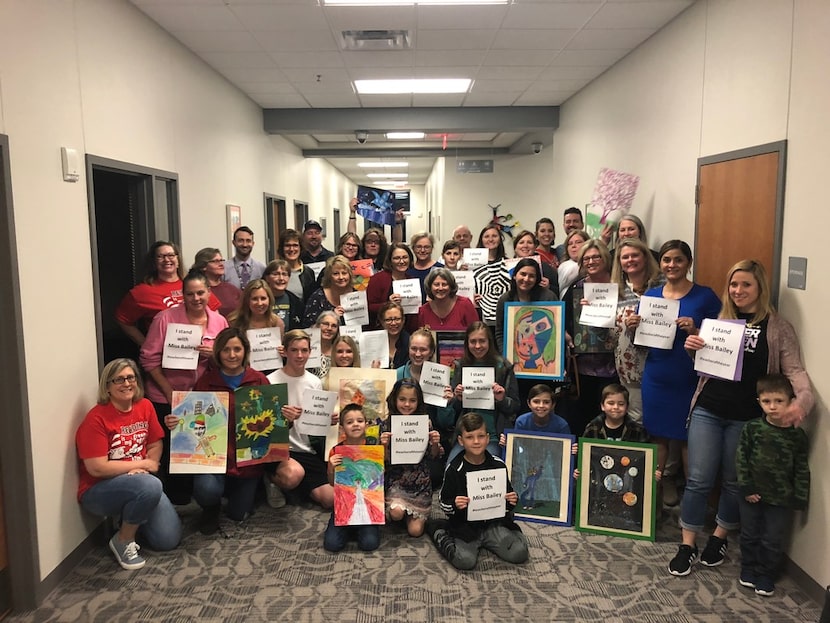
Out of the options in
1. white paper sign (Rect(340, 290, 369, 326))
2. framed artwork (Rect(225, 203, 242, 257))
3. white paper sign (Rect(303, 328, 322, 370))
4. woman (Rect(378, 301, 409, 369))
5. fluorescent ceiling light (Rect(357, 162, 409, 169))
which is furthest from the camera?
fluorescent ceiling light (Rect(357, 162, 409, 169))

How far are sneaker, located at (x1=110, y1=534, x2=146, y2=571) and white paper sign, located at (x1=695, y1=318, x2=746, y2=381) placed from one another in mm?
3026

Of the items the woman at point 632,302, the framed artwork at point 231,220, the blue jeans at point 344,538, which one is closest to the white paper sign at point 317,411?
the blue jeans at point 344,538

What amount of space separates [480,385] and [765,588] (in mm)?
1688

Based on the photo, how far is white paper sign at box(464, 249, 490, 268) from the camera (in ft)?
Answer: 16.3

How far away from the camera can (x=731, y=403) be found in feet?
9.64

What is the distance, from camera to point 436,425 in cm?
372

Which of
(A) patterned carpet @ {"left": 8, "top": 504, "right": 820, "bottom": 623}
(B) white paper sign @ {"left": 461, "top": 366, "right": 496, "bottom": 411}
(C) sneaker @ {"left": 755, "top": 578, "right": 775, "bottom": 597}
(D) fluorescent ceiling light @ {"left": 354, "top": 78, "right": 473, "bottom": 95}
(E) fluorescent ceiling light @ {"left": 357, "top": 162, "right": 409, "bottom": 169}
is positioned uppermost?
(E) fluorescent ceiling light @ {"left": 357, "top": 162, "right": 409, "bottom": 169}

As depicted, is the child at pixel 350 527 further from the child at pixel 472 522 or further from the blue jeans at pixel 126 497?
the blue jeans at pixel 126 497

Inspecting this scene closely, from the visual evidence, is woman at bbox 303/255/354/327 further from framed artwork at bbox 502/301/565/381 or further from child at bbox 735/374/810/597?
child at bbox 735/374/810/597

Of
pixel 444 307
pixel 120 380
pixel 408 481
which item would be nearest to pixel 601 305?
pixel 444 307

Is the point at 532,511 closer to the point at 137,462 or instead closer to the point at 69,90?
the point at 137,462

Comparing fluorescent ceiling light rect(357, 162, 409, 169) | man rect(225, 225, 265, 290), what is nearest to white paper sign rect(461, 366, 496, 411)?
man rect(225, 225, 265, 290)

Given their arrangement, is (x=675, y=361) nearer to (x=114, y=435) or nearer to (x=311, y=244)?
(x=114, y=435)

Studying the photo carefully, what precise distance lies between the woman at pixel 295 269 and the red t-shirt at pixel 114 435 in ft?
5.58
